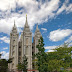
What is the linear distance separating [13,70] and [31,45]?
33.8 ft

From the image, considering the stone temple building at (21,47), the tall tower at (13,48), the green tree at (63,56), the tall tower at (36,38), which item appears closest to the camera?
the green tree at (63,56)

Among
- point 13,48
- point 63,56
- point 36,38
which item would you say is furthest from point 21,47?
point 63,56

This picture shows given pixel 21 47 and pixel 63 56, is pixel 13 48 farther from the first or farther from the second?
pixel 63 56

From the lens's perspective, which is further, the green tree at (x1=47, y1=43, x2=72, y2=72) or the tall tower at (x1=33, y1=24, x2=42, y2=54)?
the tall tower at (x1=33, y1=24, x2=42, y2=54)

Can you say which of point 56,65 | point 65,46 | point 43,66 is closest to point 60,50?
point 65,46

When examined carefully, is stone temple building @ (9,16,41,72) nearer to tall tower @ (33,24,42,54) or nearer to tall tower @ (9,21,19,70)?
tall tower @ (9,21,19,70)

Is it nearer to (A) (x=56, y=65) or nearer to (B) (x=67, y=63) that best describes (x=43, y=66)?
(A) (x=56, y=65)

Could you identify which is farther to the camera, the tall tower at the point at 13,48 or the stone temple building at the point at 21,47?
the tall tower at the point at 13,48

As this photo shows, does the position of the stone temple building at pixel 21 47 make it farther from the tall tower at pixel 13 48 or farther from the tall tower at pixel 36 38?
the tall tower at pixel 36 38

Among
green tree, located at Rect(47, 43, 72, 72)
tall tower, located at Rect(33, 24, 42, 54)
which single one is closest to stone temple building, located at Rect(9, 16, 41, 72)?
tall tower, located at Rect(33, 24, 42, 54)

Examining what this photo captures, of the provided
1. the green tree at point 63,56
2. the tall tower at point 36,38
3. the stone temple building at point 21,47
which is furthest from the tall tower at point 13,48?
the green tree at point 63,56

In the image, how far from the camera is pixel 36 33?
5134 cm

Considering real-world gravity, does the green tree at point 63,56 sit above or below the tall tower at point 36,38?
below

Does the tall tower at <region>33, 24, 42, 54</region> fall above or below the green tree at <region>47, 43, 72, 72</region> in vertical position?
above
